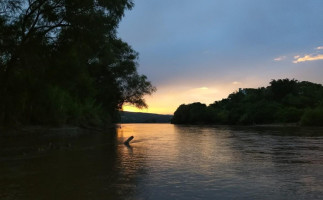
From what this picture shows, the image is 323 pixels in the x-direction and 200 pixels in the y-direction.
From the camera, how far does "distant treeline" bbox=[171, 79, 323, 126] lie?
4024 inches

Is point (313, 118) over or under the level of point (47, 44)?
under

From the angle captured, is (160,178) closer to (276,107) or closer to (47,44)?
(47,44)

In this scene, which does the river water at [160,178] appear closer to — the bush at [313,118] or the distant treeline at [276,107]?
the bush at [313,118]

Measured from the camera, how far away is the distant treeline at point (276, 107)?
335ft

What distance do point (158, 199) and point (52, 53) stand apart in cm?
1808

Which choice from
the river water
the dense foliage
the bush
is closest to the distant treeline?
the bush

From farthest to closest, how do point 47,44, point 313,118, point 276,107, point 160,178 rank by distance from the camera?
point 276,107, point 313,118, point 47,44, point 160,178

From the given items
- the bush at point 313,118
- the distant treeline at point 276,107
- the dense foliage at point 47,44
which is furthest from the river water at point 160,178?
the distant treeline at point 276,107

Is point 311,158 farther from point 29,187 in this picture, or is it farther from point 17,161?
point 17,161

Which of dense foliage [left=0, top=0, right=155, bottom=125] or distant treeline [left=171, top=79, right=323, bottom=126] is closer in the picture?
dense foliage [left=0, top=0, right=155, bottom=125]

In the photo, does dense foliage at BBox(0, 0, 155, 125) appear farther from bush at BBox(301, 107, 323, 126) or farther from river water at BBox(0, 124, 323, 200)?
bush at BBox(301, 107, 323, 126)

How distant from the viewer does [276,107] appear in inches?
4690

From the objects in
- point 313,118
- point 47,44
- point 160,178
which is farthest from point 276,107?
point 160,178

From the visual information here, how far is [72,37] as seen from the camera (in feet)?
74.6
